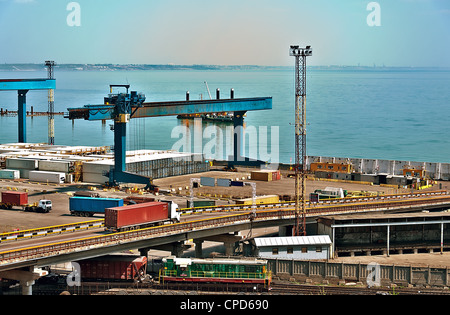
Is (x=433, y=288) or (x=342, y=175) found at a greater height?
(x=342, y=175)

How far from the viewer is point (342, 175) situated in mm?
94562

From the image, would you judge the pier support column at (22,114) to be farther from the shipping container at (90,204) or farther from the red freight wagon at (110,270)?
the red freight wagon at (110,270)

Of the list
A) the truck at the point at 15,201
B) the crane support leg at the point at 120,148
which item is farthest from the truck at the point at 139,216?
the crane support leg at the point at 120,148

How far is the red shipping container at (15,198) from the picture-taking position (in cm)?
7125

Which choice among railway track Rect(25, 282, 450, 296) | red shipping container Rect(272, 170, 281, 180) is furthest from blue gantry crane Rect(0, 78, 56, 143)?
railway track Rect(25, 282, 450, 296)

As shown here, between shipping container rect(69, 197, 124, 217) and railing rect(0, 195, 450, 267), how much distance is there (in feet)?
35.4

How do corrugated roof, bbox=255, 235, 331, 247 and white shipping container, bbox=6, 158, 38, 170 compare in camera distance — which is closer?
corrugated roof, bbox=255, 235, 331, 247

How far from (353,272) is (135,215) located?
16767 mm

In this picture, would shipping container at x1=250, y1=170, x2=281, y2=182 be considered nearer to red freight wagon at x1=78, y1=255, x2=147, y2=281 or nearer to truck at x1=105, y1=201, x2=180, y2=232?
truck at x1=105, y1=201, x2=180, y2=232

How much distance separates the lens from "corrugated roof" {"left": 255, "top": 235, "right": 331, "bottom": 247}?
2361 inches

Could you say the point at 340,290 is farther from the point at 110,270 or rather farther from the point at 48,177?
the point at 48,177
